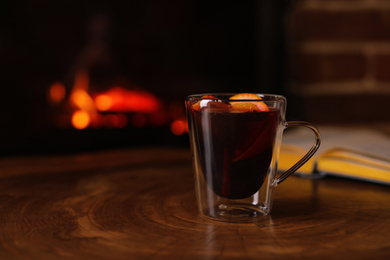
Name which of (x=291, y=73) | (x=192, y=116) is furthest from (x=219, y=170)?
(x=291, y=73)

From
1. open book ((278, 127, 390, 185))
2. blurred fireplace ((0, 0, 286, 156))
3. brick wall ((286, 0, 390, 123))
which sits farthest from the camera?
blurred fireplace ((0, 0, 286, 156))

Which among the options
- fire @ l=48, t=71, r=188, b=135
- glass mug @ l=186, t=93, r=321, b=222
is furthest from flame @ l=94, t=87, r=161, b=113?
glass mug @ l=186, t=93, r=321, b=222

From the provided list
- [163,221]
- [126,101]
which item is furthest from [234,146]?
[126,101]

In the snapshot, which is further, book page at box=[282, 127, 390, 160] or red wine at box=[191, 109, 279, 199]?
book page at box=[282, 127, 390, 160]

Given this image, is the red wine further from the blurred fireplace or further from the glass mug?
the blurred fireplace

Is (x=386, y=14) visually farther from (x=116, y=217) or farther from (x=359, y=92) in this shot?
(x=116, y=217)

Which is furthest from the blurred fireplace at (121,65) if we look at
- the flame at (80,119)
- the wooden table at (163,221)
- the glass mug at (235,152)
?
the glass mug at (235,152)
